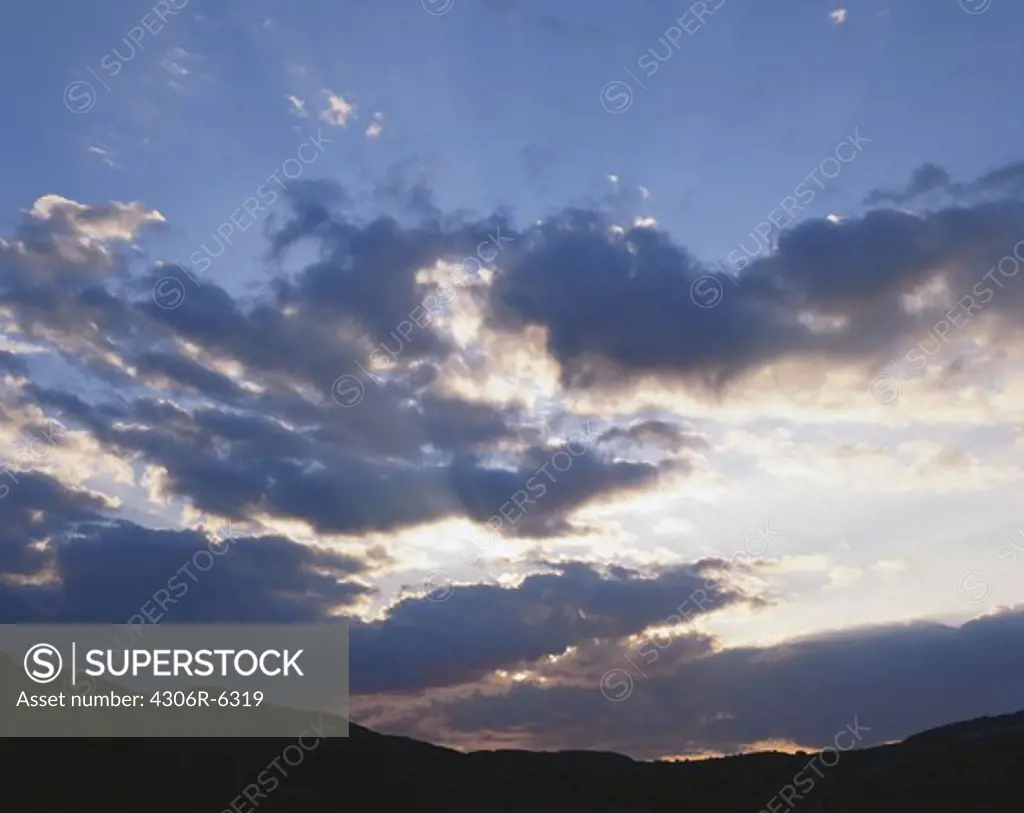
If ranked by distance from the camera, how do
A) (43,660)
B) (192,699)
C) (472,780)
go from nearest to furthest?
1. (43,660)
2. (472,780)
3. (192,699)

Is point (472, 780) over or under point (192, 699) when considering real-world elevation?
under

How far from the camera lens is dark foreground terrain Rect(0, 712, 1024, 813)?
64.5 m

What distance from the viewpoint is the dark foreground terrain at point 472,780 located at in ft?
212

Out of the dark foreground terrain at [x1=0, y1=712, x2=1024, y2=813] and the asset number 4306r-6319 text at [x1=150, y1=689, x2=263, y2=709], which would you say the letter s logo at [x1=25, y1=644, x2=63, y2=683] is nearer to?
the dark foreground terrain at [x1=0, y1=712, x2=1024, y2=813]

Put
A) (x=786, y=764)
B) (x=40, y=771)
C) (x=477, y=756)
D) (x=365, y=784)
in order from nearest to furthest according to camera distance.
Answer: (x=40, y=771)
(x=365, y=784)
(x=786, y=764)
(x=477, y=756)

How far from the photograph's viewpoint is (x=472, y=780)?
8075 cm

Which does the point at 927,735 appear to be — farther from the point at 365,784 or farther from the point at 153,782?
the point at 153,782

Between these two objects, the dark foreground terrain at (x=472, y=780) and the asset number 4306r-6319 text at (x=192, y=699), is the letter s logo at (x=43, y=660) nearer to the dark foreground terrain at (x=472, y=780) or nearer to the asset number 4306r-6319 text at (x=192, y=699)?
the dark foreground terrain at (x=472, y=780)

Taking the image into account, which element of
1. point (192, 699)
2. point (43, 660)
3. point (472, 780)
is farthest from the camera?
point (192, 699)

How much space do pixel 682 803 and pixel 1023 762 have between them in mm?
25664

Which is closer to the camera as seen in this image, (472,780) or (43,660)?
(43,660)

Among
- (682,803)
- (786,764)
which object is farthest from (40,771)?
(786,764)

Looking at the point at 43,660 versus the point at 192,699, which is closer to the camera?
the point at 43,660

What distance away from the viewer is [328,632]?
171 feet
